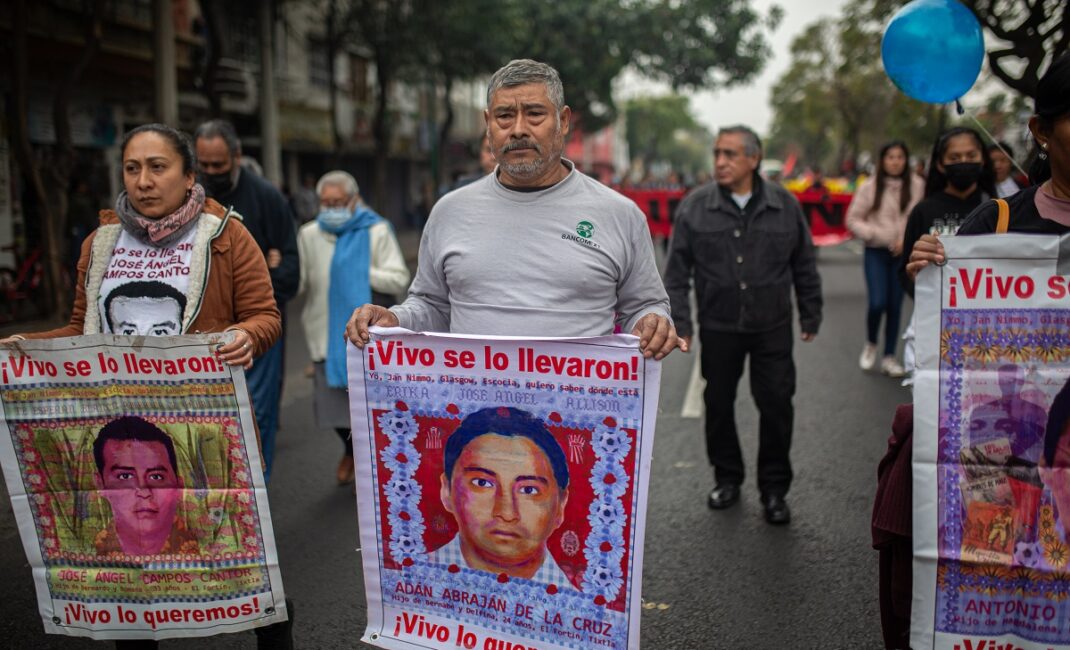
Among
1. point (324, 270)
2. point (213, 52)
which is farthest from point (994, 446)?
point (213, 52)

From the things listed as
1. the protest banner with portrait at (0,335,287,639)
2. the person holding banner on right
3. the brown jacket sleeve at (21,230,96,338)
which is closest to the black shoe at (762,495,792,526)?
the person holding banner on right

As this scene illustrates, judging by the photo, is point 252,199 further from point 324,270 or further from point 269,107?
point 269,107

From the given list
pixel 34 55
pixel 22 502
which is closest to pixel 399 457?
pixel 22 502

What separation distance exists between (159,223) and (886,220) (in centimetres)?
633

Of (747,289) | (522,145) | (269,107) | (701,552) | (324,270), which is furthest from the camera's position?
(269,107)

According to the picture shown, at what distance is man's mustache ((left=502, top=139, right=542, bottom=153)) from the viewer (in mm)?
2697

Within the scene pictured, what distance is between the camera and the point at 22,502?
110 inches

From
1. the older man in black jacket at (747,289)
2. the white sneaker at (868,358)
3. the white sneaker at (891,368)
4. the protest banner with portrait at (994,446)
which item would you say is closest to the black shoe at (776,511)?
the older man in black jacket at (747,289)

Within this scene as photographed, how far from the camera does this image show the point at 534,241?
2.74 meters

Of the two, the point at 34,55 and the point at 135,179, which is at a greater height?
the point at 34,55

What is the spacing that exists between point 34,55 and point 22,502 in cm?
1344

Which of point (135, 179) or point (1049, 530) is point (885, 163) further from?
point (135, 179)

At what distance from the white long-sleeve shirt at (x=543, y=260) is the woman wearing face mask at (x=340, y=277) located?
8.75 feet

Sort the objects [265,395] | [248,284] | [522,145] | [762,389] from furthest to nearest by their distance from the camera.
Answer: [762,389]
[265,395]
[248,284]
[522,145]
